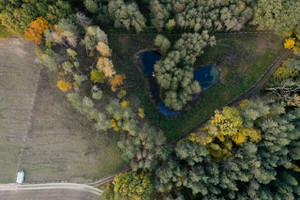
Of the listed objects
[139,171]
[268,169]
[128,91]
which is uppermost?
[128,91]

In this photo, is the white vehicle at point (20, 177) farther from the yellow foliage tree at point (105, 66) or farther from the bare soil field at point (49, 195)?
the yellow foliage tree at point (105, 66)

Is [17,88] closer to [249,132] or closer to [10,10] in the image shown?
[10,10]

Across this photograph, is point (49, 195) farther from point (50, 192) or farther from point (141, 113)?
point (141, 113)

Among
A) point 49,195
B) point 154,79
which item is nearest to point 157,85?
point 154,79

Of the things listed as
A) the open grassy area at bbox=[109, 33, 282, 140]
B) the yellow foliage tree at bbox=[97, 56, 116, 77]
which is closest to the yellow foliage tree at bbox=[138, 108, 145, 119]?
the open grassy area at bbox=[109, 33, 282, 140]

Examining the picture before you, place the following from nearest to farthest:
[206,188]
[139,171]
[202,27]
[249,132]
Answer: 1. [206,188]
2. [249,132]
3. [139,171]
4. [202,27]

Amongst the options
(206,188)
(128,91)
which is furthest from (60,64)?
(206,188)

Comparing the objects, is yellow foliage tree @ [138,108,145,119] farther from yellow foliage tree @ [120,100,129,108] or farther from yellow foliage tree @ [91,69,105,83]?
yellow foliage tree @ [91,69,105,83]

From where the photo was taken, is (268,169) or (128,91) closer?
(268,169)

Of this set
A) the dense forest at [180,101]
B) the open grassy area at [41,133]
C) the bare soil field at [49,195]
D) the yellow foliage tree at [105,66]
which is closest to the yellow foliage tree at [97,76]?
the dense forest at [180,101]
